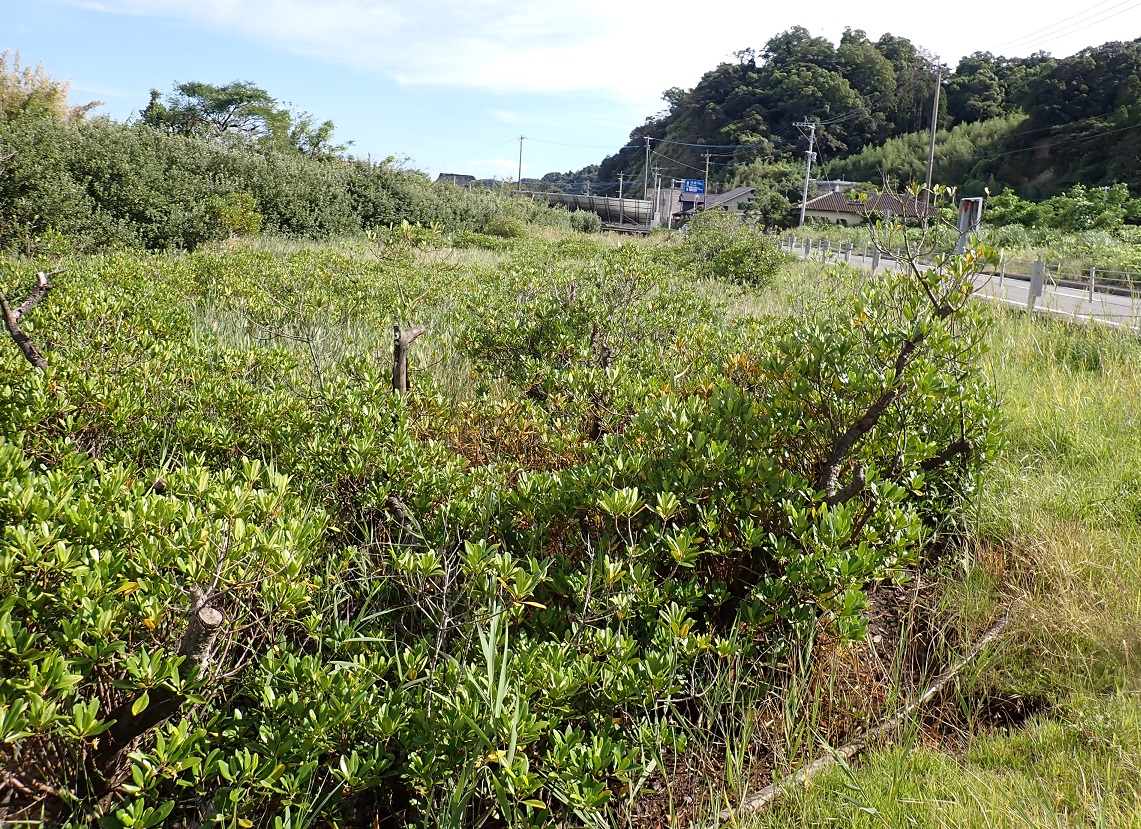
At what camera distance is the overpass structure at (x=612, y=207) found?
48.5 metres

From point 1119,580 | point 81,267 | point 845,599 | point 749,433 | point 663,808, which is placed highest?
point 81,267

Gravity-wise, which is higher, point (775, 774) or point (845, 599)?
point (845, 599)

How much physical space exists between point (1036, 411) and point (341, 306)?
5.32m

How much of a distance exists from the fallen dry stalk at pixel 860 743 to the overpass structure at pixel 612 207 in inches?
1821

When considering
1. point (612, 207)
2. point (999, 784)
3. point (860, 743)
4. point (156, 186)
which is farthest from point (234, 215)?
point (612, 207)

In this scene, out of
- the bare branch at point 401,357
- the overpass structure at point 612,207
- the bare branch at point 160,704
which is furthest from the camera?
the overpass structure at point 612,207

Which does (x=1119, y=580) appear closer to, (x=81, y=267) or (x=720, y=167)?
(x=81, y=267)

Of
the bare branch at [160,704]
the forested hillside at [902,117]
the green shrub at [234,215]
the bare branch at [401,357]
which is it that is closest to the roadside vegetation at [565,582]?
the bare branch at [160,704]

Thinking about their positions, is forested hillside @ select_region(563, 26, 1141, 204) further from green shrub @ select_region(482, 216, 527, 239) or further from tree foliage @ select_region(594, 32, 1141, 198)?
green shrub @ select_region(482, 216, 527, 239)

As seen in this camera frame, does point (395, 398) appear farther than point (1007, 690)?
Yes

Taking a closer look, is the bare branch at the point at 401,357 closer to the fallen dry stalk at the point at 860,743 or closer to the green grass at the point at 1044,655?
the fallen dry stalk at the point at 860,743

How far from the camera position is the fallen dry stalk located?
1.96 metres

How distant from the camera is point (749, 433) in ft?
8.98

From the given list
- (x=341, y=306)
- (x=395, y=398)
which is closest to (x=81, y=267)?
(x=341, y=306)
